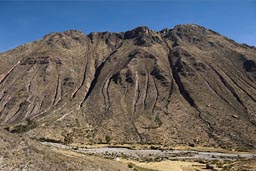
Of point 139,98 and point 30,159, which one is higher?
point 139,98

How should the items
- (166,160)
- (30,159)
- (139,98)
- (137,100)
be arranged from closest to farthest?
(30,159) → (166,160) → (137,100) → (139,98)

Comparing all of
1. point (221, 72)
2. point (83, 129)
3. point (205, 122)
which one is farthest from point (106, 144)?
point (221, 72)

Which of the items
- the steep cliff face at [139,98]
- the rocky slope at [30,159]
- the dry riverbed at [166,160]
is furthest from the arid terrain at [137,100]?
the rocky slope at [30,159]

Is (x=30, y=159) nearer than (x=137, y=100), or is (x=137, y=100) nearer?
(x=30, y=159)

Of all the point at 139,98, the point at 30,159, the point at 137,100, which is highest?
the point at 139,98

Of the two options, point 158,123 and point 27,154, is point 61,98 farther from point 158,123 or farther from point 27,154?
point 27,154

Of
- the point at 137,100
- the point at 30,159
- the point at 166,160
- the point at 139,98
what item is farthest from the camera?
the point at 139,98

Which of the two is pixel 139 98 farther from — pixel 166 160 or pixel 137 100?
pixel 166 160

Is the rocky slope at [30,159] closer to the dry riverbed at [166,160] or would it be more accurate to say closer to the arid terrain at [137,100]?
the dry riverbed at [166,160]

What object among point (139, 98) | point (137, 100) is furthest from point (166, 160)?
point (139, 98)

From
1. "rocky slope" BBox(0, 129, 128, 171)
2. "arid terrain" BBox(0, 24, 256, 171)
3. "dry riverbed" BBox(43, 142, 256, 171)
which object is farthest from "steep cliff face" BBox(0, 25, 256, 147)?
"rocky slope" BBox(0, 129, 128, 171)
